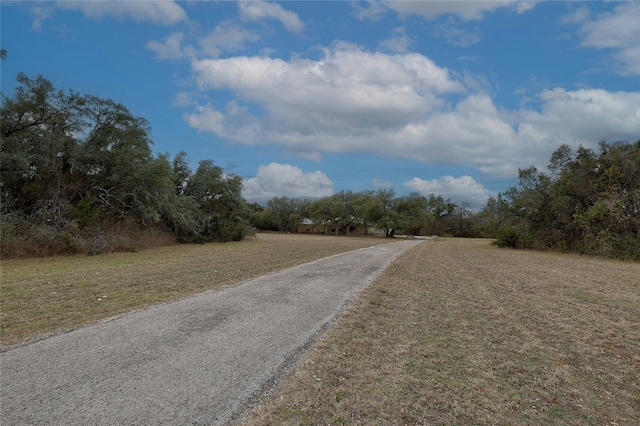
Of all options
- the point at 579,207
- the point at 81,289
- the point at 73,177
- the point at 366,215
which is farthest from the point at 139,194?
the point at 366,215

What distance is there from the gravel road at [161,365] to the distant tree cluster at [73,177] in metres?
12.2

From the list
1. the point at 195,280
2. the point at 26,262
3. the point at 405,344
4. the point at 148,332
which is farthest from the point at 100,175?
the point at 405,344

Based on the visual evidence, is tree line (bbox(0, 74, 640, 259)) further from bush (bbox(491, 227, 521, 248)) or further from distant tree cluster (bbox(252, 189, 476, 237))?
distant tree cluster (bbox(252, 189, 476, 237))

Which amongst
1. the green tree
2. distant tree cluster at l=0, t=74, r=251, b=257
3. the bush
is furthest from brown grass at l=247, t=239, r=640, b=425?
the green tree

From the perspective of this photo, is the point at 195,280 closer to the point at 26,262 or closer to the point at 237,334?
the point at 237,334

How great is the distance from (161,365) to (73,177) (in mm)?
18104

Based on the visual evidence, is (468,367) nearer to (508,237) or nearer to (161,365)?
(161,365)

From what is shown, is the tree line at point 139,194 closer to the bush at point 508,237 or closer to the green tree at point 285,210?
the bush at point 508,237

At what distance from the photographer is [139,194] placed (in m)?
19.2

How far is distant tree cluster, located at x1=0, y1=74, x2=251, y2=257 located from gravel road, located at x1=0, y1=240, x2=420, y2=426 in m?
12.2

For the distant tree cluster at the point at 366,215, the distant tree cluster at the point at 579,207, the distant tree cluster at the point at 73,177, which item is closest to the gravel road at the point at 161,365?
the distant tree cluster at the point at 73,177

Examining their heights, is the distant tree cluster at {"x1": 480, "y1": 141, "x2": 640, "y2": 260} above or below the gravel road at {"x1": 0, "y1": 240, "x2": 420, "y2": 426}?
above

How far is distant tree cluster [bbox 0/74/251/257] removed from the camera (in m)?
14.5

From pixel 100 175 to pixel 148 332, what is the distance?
17267 mm
